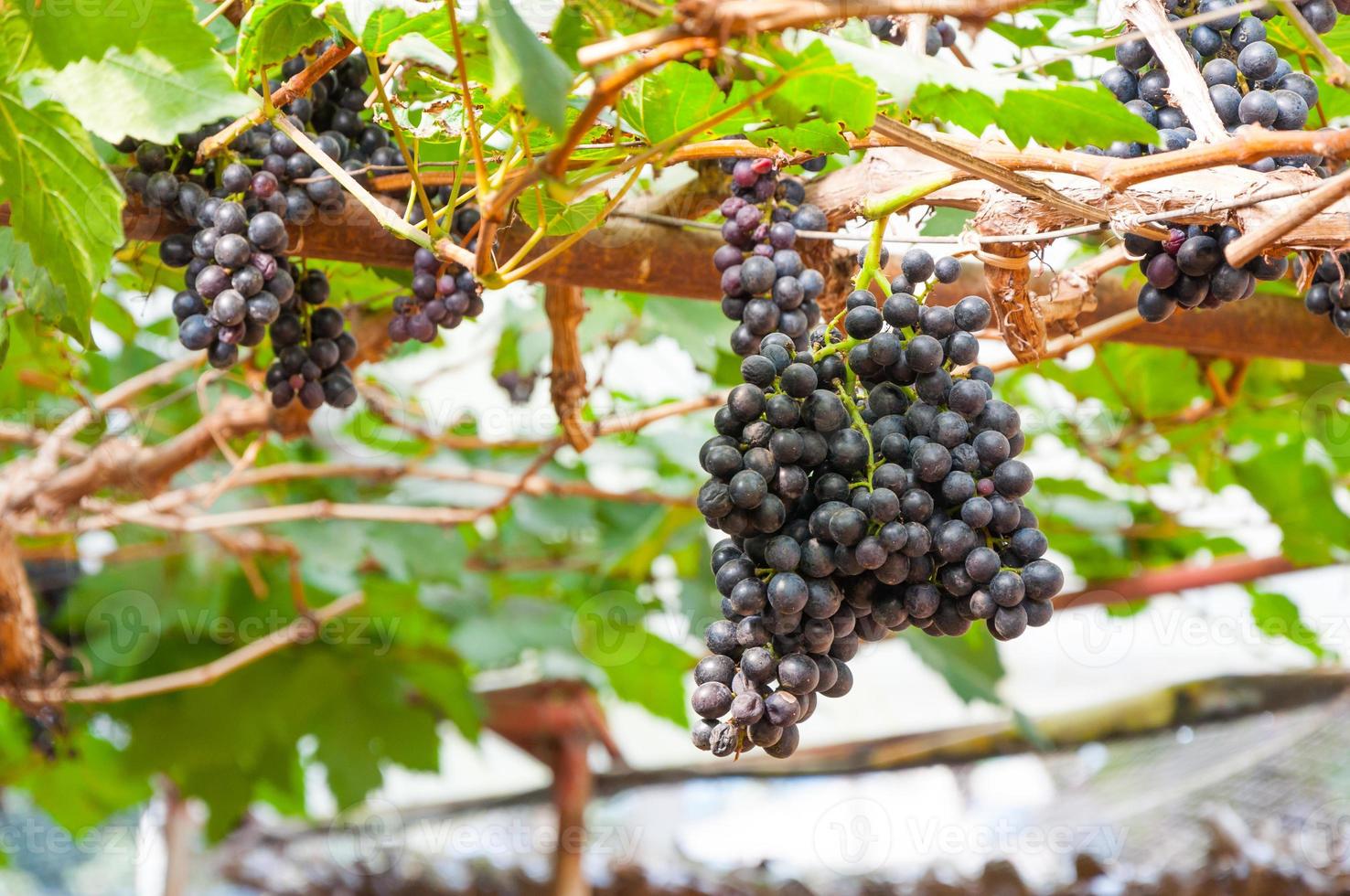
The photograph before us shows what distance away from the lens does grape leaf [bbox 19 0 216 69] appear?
801 mm

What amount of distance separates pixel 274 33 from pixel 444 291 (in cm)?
31

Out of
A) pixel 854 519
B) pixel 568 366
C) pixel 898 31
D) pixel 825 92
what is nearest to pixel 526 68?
pixel 825 92

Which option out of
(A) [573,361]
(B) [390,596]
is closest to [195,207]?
(A) [573,361]

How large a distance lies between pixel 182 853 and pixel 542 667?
1389 millimetres

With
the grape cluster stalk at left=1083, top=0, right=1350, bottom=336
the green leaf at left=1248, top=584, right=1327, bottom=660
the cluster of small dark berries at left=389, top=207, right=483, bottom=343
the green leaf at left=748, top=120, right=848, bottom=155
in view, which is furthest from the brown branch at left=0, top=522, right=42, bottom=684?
the green leaf at left=1248, top=584, right=1327, bottom=660

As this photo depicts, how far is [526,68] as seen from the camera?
22.9 inches

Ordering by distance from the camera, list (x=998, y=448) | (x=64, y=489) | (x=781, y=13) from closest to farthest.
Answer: (x=781, y=13) → (x=998, y=448) → (x=64, y=489)

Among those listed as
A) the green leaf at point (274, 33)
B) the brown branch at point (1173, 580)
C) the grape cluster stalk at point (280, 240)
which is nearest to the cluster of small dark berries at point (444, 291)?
the grape cluster stalk at point (280, 240)

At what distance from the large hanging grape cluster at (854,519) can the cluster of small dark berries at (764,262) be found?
16 centimetres

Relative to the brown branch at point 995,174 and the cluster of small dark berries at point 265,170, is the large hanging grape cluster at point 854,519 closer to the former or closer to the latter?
the brown branch at point 995,174

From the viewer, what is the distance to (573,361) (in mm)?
1491

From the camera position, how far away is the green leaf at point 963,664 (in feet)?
7.41

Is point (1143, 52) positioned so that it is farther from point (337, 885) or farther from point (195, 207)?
Answer: point (337, 885)

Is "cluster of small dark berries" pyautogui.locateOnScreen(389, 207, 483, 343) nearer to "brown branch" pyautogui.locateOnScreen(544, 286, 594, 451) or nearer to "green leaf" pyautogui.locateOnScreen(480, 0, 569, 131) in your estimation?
"brown branch" pyautogui.locateOnScreen(544, 286, 594, 451)
